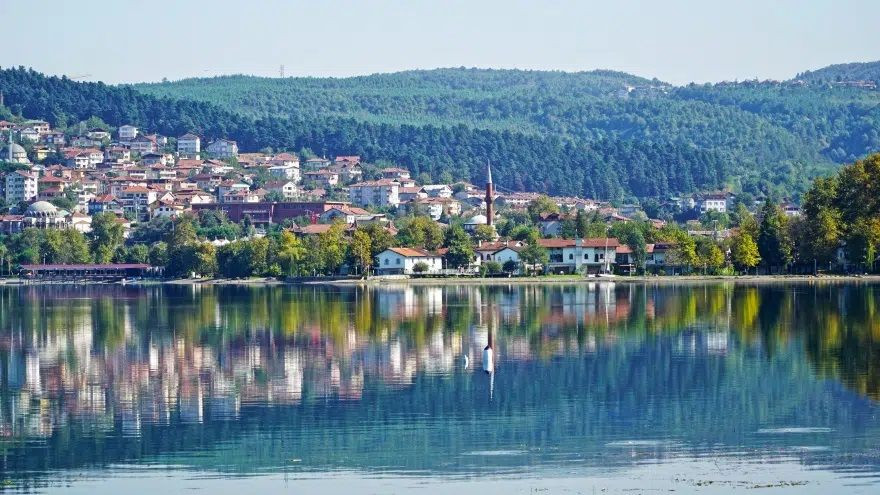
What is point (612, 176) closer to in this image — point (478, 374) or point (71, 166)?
point (71, 166)

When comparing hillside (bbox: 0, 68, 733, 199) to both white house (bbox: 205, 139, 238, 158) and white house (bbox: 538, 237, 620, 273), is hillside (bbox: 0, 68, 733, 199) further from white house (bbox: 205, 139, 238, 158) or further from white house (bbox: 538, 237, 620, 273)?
white house (bbox: 538, 237, 620, 273)

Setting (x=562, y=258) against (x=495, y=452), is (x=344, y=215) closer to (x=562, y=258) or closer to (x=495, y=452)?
(x=562, y=258)

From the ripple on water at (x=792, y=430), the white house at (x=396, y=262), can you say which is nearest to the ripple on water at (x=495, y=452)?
the ripple on water at (x=792, y=430)

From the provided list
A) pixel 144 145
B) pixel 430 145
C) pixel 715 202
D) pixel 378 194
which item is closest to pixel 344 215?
pixel 378 194

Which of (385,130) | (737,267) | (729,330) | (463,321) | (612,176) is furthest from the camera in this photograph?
(385,130)

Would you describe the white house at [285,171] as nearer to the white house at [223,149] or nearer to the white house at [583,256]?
the white house at [223,149]

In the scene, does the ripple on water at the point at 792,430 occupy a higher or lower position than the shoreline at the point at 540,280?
higher

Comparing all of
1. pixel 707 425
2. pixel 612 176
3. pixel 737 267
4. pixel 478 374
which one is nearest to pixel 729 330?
pixel 478 374

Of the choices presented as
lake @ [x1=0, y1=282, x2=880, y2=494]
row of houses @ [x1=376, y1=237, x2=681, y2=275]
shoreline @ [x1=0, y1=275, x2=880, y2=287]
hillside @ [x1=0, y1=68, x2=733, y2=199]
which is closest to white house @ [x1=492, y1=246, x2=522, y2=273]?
row of houses @ [x1=376, y1=237, x2=681, y2=275]
